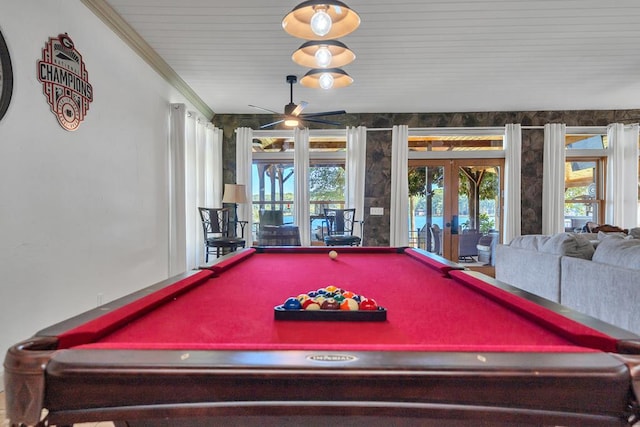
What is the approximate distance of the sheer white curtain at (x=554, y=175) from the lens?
6.17 m

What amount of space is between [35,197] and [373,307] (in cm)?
235

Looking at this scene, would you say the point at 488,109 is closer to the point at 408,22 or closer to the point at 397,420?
the point at 408,22

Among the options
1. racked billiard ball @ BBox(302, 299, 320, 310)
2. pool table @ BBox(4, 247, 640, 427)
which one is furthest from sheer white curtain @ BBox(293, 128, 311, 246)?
pool table @ BBox(4, 247, 640, 427)

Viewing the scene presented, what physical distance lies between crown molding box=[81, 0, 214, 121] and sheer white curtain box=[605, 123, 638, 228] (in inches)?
273

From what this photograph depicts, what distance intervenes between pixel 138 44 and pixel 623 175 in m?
7.51

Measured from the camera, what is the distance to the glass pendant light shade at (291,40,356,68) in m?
2.63

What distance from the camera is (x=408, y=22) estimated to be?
3.33m

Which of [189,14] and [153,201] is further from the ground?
[189,14]

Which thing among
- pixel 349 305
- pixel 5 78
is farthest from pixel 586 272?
pixel 5 78

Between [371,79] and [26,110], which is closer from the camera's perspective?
[26,110]

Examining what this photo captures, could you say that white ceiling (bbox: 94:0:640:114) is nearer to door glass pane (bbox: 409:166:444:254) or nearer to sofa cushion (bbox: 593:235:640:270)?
door glass pane (bbox: 409:166:444:254)

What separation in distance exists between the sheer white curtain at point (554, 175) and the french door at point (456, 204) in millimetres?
730

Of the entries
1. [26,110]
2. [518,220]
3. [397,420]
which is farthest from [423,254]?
[518,220]

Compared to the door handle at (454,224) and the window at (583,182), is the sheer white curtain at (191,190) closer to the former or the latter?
the door handle at (454,224)
